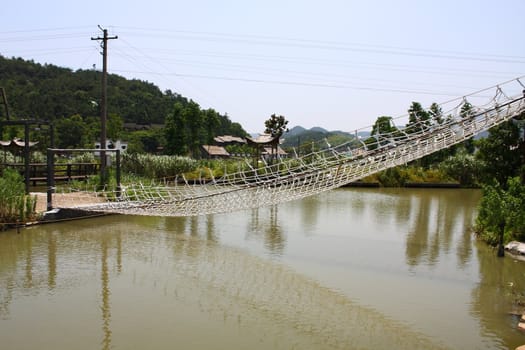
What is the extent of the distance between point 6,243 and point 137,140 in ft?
111

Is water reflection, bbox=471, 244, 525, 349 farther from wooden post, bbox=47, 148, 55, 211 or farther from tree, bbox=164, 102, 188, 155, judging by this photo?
tree, bbox=164, 102, 188, 155

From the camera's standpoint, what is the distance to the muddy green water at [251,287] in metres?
4.09

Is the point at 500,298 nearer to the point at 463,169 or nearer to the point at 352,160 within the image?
the point at 352,160

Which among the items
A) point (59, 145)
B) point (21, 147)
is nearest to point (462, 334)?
point (21, 147)

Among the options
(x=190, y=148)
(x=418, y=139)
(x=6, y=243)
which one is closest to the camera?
(x=418, y=139)

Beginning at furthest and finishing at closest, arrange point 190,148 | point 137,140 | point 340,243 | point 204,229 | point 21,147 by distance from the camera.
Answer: point 137,140
point 190,148
point 21,147
point 204,229
point 340,243

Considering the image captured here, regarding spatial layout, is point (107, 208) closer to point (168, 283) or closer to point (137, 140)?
Result: point (168, 283)

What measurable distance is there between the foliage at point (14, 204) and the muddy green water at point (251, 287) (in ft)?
1.28

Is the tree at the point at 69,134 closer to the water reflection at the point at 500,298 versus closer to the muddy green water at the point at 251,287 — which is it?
the muddy green water at the point at 251,287

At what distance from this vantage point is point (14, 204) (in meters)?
7.95

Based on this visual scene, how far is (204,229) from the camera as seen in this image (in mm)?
8555

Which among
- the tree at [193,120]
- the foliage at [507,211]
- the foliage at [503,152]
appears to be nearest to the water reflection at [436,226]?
the foliage at [507,211]

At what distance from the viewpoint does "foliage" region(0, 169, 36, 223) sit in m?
7.76

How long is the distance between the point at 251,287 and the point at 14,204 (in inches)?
184
